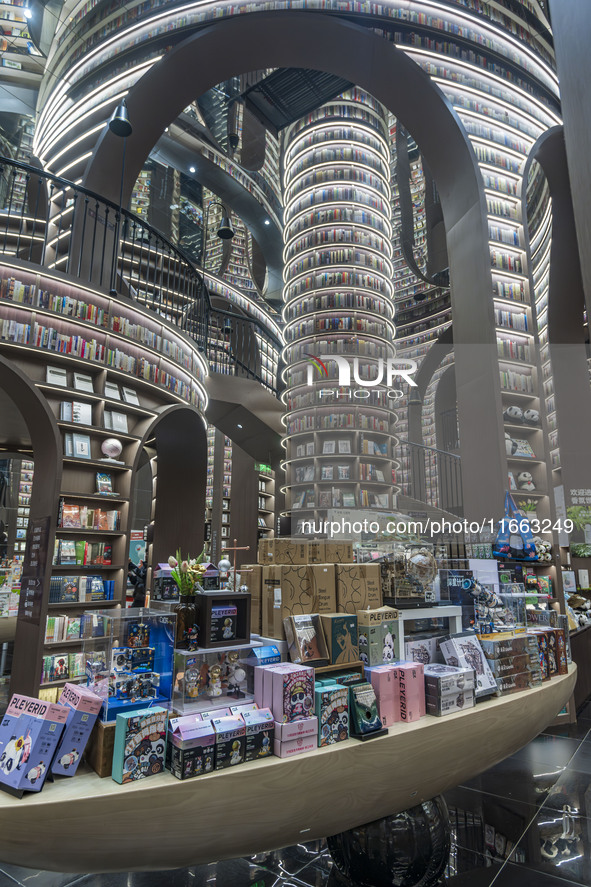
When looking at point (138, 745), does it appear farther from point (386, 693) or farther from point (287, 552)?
point (287, 552)

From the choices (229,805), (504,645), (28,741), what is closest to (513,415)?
(504,645)

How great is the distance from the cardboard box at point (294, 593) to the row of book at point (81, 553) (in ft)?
9.67

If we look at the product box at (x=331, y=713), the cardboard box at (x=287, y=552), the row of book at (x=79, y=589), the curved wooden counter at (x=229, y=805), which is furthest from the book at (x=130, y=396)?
the curved wooden counter at (x=229, y=805)

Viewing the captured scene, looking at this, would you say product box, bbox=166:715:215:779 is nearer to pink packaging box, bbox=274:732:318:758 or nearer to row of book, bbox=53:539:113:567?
pink packaging box, bbox=274:732:318:758

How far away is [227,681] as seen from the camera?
6.10ft

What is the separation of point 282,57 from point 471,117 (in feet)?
7.53

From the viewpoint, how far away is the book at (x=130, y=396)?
5.18 metres

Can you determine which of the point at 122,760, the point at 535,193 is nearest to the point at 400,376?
the point at 535,193

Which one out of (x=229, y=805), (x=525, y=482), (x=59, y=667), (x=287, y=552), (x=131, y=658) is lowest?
(x=59, y=667)

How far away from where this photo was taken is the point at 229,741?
157 centimetres

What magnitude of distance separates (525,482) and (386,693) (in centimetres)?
359

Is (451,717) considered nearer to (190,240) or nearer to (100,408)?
(100,408)

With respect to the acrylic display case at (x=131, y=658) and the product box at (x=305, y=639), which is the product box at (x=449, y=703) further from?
the acrylic display case at (x=131, y=658)

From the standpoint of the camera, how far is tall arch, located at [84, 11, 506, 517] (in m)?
4.97
